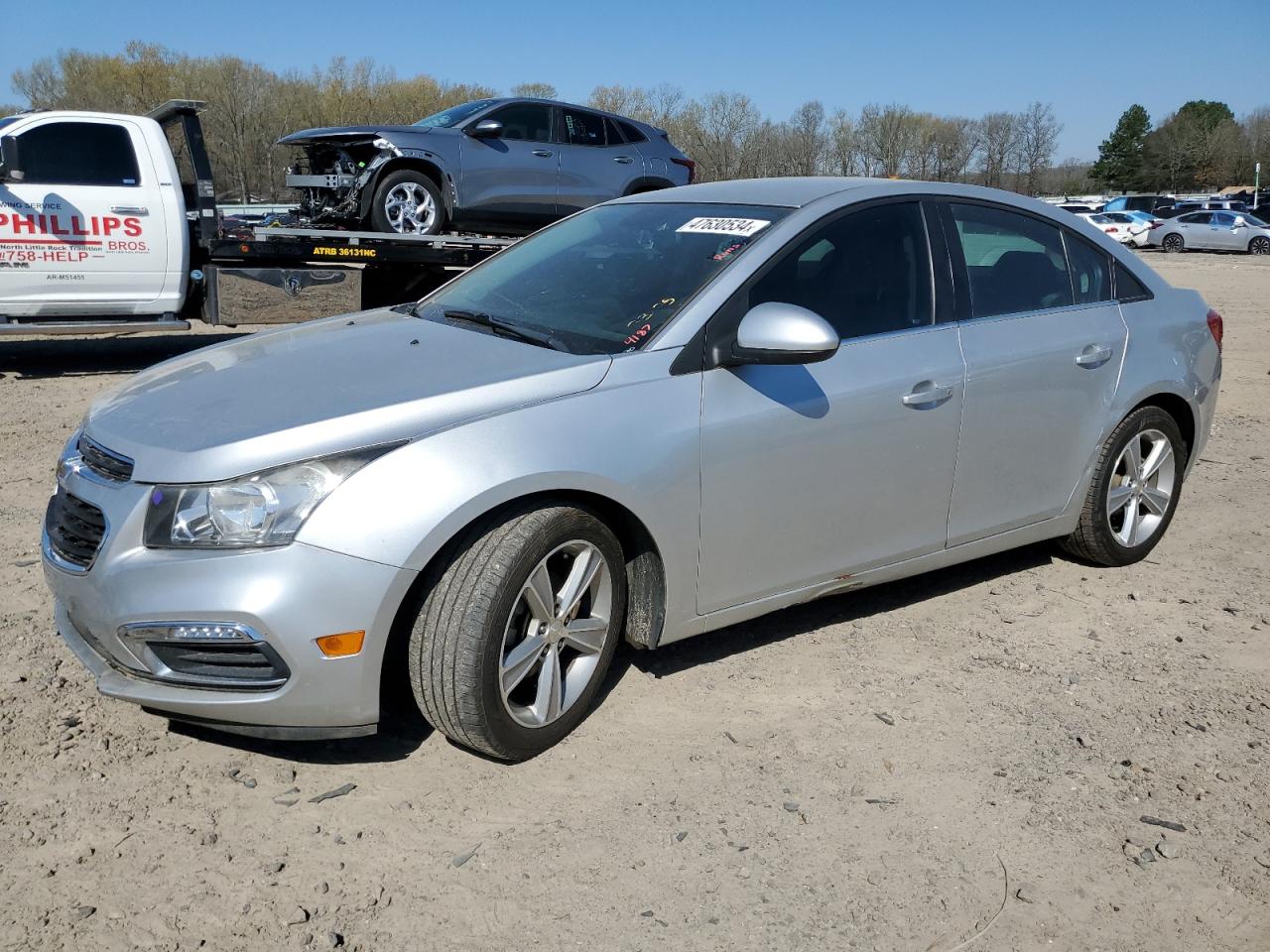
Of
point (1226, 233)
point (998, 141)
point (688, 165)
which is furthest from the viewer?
point (998, 141)

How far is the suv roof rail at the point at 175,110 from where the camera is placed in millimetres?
9652

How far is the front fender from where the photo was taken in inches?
113

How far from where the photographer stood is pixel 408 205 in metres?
11.1

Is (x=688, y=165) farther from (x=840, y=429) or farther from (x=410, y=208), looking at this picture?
(x=840, y=429)

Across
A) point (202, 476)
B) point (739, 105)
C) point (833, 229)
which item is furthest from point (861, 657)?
point (739, 105)

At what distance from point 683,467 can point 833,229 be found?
1.14m

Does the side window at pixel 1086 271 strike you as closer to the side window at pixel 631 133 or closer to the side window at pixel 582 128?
the side window at pixel 582 128

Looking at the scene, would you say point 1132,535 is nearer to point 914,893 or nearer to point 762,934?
point 914,893

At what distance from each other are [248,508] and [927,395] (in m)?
2.30

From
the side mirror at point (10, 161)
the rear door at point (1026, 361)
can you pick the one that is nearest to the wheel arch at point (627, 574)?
the rear door at point (1026, 361)

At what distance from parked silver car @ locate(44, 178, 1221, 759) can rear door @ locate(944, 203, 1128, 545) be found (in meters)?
0.01

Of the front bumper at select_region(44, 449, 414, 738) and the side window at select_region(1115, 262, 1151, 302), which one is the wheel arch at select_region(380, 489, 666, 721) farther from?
the side window at select_region(1115, 262, 1151, 302)

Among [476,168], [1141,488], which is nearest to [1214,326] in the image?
[1141,488]

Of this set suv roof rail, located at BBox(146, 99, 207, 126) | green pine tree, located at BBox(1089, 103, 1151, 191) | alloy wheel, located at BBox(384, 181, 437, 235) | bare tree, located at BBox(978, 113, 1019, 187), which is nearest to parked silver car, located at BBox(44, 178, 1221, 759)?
suv roof rail, located at BBox(146, 99, 207, 126)
